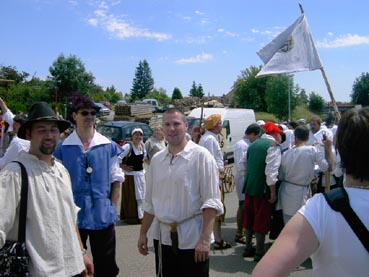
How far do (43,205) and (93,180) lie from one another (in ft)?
3.72

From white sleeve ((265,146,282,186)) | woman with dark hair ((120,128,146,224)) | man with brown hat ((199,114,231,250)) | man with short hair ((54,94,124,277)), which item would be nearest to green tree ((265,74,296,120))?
woman with dark hair ((120,128,146,224))

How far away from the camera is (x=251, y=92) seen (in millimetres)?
49312

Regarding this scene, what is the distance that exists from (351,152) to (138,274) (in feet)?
13.7

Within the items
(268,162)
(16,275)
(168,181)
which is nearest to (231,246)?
(268,162)

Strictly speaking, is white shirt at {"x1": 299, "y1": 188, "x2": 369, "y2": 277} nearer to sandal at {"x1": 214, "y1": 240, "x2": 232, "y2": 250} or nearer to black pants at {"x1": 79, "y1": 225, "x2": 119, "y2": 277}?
black pants at {"x1": 79, "y1": 225, "x2": 119, "y2": 277}

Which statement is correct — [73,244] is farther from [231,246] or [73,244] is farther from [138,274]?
[231,246]

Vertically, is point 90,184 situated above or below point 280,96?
below

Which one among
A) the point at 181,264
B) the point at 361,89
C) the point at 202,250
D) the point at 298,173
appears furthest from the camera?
the point at 361,89

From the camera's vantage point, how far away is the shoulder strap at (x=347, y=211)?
1.31 meters

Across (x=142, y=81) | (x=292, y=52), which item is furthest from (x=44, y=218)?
(x=142, y=81)

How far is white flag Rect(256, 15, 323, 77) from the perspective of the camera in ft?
17.1

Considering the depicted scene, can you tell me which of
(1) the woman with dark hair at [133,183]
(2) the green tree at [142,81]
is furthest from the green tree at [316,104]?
(2) the green tree at [142,81]

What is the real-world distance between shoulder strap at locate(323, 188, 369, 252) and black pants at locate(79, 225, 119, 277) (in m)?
2.58

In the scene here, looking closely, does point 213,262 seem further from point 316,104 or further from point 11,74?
point 316,104
